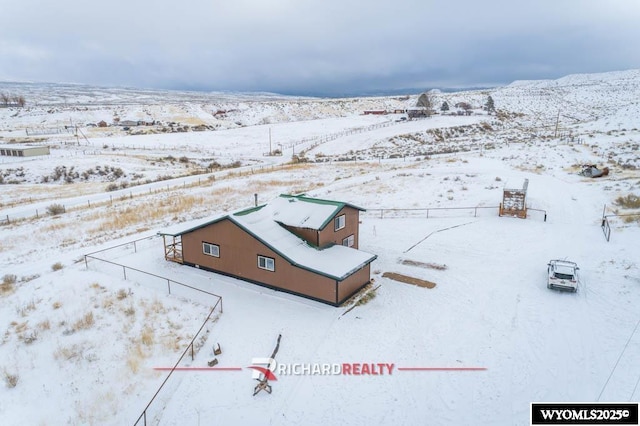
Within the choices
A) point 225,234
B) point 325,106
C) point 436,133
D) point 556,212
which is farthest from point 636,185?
point 325,106

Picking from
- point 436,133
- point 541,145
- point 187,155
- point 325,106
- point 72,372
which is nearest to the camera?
point 72,372

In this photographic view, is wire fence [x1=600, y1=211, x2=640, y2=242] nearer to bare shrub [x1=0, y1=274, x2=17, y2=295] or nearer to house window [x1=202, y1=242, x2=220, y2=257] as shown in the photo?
house window [x1=202, y1=242, x2=220, y2=257]

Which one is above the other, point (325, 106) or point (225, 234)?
point (325, 106)

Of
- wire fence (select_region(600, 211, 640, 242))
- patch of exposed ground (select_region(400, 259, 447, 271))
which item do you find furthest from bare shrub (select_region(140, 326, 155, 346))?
wire fence (select_region(600, 211, 640, 242))

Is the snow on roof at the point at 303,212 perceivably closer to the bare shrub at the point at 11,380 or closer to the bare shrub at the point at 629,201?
the bare shrub at the point at 11,380

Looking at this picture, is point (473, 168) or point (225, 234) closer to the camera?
point (225, 234)

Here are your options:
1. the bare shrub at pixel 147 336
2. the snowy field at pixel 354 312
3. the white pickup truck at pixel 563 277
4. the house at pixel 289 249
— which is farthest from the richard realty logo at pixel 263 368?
the white pickup truck at pixel 563 277

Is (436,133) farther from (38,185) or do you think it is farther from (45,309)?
(45,309)
